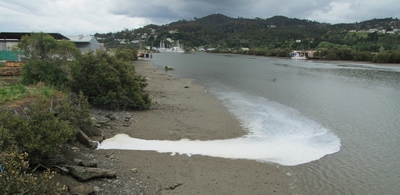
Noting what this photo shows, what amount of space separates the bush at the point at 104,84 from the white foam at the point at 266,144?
5.87 m

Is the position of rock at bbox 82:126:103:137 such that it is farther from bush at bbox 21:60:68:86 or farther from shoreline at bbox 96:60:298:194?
bush at bbox 21:60:68:86

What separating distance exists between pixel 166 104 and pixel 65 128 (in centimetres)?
1331

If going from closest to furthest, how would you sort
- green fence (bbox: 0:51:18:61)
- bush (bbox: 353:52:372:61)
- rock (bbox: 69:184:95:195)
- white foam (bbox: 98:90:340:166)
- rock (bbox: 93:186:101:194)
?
rock (bbox: 69:184:95:195)
rock (bbox: 93:186:101:194)
white foam (bbox: 98:90:340:166)
green fence (bbox: 0:51:18:61)
bush (bbox: 353:52:372:61)

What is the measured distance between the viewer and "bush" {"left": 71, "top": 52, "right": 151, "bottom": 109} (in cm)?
1945

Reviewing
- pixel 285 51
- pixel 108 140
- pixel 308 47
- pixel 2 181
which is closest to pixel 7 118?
pixel 2 181

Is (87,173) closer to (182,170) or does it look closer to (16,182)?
(16,182)

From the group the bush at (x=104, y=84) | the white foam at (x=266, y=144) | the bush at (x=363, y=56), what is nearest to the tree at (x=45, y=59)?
the bush at (x=104, y=84)

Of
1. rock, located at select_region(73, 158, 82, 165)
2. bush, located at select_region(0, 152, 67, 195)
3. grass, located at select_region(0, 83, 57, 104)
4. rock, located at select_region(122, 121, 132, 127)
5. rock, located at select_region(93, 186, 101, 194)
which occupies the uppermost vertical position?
grass, located at select_region(0, 83, 57, 104)

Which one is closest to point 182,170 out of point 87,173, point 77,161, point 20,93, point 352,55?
point 87,173

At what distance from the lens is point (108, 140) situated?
13711 mm

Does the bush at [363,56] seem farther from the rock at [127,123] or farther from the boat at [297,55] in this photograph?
the rock at [127,123]

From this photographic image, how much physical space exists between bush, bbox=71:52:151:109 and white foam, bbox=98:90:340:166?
5.87 m

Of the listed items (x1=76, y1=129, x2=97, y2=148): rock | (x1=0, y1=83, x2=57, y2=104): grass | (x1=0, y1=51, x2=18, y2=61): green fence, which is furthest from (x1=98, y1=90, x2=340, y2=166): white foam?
(x1=0, y1=51, x2=18, y2=61): green fence

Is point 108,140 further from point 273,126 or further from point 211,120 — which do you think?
point 273,126
